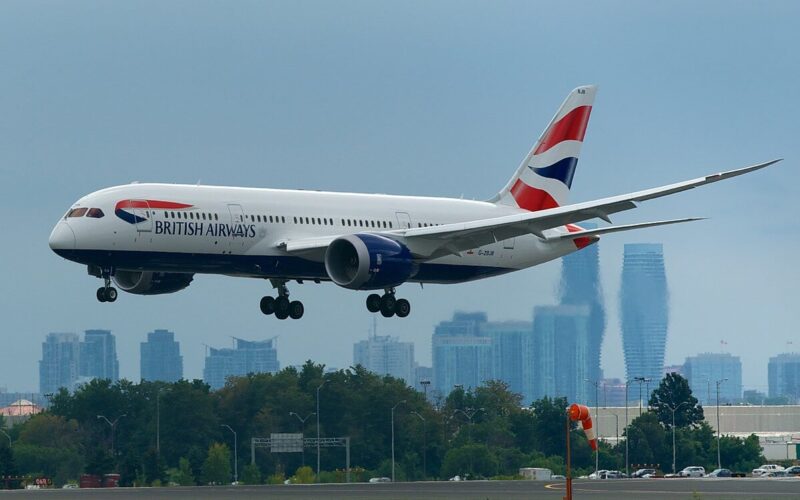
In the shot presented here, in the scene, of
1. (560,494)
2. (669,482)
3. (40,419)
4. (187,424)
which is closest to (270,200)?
(560,494)

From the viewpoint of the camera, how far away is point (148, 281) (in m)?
87.1

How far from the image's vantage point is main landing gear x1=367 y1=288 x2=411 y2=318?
291 feet

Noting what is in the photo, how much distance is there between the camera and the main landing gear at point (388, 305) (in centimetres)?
8862

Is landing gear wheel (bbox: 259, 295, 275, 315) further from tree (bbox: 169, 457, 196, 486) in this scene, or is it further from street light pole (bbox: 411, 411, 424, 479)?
street light pole (bbox: 411, 411, 424, 479)

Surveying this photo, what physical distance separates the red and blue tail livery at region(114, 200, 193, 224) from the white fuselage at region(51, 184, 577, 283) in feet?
0.15

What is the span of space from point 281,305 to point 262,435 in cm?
8813

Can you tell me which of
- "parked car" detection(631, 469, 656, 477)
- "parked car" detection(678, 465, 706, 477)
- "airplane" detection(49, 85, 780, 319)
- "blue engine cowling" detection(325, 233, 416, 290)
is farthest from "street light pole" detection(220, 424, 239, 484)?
"blue engine cowling" detection(325, 233, 416, 290)

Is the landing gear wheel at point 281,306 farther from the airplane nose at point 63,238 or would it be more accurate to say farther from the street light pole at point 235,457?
the street light pole at point 235,457

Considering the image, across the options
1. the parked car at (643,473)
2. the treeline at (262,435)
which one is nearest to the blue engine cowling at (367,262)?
the treeline at (262,435)

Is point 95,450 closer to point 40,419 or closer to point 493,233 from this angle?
point 40,419

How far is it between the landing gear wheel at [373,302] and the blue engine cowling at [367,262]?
4297mm

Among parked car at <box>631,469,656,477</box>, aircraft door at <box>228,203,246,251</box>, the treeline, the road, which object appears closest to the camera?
aircraft door at <box>228,203,246,251</box>

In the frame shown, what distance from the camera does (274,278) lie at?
87.6 meters

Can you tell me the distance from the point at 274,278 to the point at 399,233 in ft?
23.6
